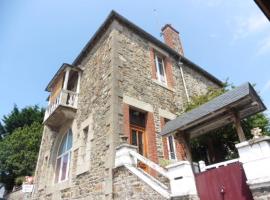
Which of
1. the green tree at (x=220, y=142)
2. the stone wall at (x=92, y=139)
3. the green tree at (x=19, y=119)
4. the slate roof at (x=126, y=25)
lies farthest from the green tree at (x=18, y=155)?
the green tree at (x=220, y=142)

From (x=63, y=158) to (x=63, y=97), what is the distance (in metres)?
3.07

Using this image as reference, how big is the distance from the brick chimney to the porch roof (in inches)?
348

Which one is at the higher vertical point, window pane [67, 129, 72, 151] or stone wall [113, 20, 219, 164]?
stone wall [113, 20, 219, 164]

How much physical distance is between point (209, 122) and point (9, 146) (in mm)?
19115

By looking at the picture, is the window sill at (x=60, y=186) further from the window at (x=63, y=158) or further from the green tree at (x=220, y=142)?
the green tree at (x=220, y=142)

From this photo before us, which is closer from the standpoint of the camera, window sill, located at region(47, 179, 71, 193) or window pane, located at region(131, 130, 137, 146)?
window pane, located at region(131, 130, 137, 146)

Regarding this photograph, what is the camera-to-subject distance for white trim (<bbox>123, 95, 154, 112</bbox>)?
7.74 m

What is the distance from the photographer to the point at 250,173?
12.0 ft

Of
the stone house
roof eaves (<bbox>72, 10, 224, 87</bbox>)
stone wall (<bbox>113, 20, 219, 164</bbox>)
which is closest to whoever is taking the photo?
the stone house

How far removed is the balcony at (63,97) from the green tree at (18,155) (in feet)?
30.4

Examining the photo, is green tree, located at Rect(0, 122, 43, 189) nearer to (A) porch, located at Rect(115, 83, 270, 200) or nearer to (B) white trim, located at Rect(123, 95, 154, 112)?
(B) white trim, located at Rect(123, 95, 154, 112)

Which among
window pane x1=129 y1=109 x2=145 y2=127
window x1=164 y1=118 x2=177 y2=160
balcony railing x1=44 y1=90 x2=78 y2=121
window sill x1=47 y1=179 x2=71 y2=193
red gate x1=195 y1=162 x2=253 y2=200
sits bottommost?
red gate x1=195 y1=162 x2=253 y2=200

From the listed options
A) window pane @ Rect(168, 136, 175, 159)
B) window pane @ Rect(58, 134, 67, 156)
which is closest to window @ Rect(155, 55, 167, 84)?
window pane @ Rect(168, 136, 175, 159)

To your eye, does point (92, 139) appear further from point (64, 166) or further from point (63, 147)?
point (63, 147)
